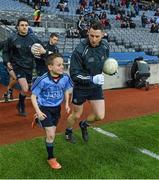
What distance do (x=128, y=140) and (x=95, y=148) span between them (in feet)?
2.60

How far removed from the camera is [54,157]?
5680 mm

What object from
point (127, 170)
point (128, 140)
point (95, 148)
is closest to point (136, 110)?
point (128, 140)

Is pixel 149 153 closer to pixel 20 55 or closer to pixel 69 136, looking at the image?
pixel 69 136

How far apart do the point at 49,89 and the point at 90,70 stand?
3.11 feet

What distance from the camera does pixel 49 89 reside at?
17.4 feet

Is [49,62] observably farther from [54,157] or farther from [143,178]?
[143,178]

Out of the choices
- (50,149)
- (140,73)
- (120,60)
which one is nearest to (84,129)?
(50,149)

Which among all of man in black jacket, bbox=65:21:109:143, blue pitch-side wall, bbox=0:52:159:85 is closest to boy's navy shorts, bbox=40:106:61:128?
man in black jacket, bbox=65:21:109:143

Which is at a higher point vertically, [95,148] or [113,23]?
[113,23]

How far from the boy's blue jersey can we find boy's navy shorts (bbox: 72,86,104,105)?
0.66 metres

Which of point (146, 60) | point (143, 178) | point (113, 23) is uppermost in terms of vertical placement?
point (113, 23)

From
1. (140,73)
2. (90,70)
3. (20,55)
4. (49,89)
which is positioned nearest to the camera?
(49,89)

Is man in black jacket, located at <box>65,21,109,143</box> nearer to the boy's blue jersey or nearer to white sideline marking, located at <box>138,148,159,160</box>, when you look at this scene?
the boy's blue jersey

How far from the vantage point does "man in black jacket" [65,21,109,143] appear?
575cm
